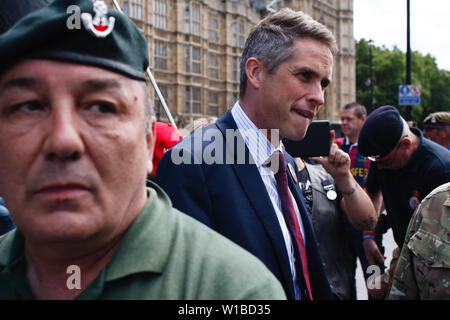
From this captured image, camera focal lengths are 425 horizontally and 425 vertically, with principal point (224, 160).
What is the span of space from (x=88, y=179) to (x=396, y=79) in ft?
177

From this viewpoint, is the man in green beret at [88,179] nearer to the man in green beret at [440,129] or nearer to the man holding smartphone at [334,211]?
the man holding smartphone at [334,211]

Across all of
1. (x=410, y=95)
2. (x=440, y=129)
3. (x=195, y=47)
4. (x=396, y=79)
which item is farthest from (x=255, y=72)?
(x=396, y=79)

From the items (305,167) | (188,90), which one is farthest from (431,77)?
(305,167)

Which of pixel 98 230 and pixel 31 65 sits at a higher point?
pixel 31 65

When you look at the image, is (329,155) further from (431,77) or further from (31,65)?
(431,77)

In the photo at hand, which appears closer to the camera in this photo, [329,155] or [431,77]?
[329,155]

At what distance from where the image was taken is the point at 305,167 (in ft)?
9.41

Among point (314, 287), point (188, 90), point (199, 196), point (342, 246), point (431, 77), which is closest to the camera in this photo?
point (199, 196)

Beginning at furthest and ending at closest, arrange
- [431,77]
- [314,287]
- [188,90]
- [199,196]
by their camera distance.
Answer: [431,77] < [188,90] < [314,287] < [199,196]

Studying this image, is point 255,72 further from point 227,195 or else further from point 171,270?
point 171,270

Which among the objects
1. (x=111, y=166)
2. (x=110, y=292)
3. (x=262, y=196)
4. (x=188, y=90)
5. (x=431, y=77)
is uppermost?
(x=431, y=77)

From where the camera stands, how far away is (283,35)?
2023mm

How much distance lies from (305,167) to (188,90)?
26.0 metres

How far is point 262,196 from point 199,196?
266mm
